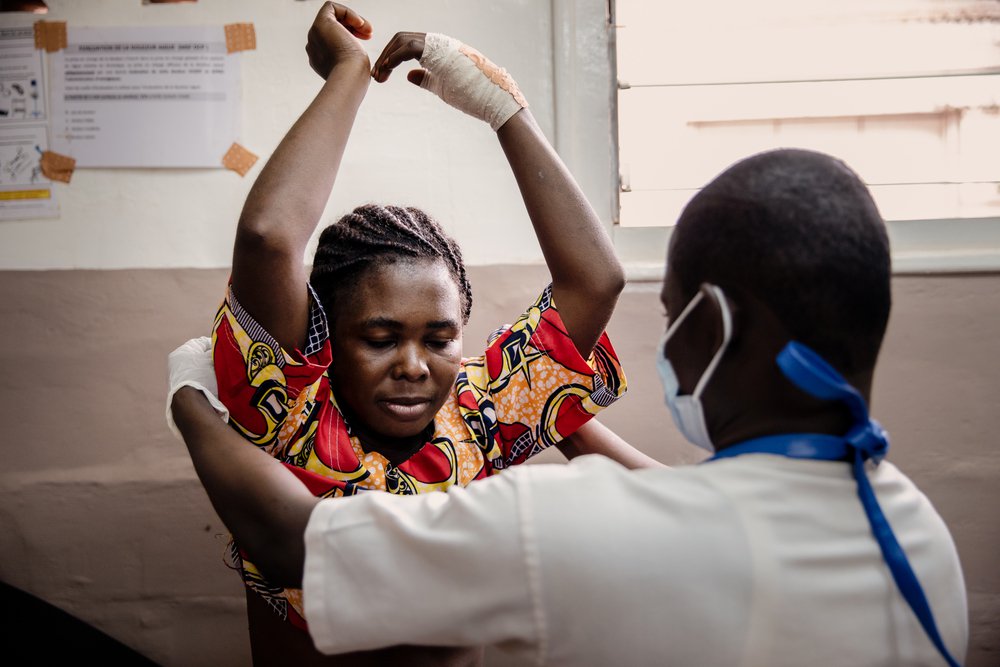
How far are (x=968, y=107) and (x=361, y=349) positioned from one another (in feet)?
6.02

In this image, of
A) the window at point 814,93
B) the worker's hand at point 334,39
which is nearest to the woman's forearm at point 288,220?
the worker's hand at point 334,39

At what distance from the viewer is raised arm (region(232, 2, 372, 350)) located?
1.15m

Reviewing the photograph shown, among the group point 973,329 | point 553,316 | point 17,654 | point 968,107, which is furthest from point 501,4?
point 17,654

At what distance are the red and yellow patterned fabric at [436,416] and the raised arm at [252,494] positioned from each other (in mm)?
77

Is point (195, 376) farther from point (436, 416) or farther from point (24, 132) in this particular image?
point (24, 132)

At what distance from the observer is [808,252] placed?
85cm

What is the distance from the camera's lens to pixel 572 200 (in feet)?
4.65

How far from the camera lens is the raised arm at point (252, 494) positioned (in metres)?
0.95

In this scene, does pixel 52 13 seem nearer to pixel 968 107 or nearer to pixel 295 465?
pixel 295 465

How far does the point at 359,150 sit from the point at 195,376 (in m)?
0.99

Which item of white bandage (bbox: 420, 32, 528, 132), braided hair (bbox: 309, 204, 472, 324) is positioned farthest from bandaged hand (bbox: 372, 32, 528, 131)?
braided hair (bbox: 309, 204, 472, 324)

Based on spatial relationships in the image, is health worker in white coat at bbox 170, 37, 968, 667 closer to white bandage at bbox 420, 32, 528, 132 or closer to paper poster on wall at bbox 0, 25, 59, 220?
white bandage at bbox 420, 32, 528, 132

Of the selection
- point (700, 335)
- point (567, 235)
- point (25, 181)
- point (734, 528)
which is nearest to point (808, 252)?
point (700, 335)

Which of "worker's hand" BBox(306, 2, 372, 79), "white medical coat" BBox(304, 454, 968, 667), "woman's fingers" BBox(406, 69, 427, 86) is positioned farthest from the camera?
"woman's fingers" BBox(406, 69, 427, 86)
